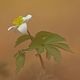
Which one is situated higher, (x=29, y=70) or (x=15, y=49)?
(x=15, y=49)

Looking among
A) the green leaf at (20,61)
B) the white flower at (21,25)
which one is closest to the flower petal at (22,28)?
the white flower at (21,25)

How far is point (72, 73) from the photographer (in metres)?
1.26

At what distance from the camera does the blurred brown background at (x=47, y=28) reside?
4.17 feet

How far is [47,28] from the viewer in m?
1.29

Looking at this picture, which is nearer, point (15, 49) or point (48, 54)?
point (48, 54)

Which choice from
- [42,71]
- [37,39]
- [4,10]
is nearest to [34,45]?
[37,39]

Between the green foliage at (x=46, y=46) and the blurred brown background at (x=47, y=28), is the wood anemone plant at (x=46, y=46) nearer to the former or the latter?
the green foliage at (x=46, y=46)

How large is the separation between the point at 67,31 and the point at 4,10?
1.20ft

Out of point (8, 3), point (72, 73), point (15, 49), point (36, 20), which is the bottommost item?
point (72, 73)

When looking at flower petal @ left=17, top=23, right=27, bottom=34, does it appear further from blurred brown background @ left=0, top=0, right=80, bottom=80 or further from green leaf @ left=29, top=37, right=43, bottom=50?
blurred brown background @ left=0, top=0, right=80, bottom=80

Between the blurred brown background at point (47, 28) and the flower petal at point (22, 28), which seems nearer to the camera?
the flower petal at point (22, 28)

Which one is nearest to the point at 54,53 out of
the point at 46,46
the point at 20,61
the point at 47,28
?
the point at 46,46

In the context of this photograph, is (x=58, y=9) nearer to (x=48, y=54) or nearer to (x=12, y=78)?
(x=48, y=54)

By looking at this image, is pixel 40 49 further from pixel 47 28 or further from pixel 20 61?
pixel 47 28
